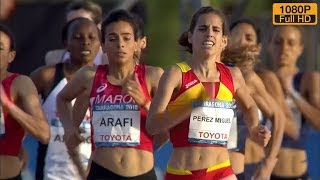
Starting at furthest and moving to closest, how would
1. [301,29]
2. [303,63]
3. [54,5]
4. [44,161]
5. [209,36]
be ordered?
[54,5]
[303,63]
[301,29]
[44,161]
[209,36]

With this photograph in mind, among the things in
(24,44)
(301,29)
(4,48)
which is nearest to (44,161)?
(4,48)

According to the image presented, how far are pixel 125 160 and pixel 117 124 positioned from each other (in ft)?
0.85

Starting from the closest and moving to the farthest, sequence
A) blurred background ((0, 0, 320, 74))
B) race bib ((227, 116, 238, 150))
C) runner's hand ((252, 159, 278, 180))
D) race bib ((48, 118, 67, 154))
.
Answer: runner's hand ((252, 159, 278, 180))
race bib ((227, 116, 238, 150))
race bib ((48, 118, 67, 154))
blurred background ((0, 0, 320, 74))

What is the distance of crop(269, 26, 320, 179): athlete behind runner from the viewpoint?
36.5 feet

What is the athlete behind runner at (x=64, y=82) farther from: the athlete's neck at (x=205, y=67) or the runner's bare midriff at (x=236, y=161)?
the athlete's neck at (x=205, y=67)

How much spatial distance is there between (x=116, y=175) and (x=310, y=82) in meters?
2.74

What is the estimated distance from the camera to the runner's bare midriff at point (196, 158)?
8625mm

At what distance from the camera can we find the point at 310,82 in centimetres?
1120

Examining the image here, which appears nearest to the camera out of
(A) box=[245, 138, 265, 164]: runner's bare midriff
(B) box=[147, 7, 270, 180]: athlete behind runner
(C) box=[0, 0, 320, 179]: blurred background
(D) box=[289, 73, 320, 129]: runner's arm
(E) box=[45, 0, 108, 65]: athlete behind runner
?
(B) box=[147, 7, 270, 180]: athlete behind runner

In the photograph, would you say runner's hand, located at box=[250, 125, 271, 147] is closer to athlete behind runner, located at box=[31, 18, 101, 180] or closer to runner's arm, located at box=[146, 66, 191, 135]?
runner's arm, located at box=[146, 66, 191, 135]

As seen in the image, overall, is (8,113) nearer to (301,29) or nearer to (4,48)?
(4,48)

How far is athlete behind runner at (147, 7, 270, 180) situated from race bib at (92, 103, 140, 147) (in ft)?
1.28

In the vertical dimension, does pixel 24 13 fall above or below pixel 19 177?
above

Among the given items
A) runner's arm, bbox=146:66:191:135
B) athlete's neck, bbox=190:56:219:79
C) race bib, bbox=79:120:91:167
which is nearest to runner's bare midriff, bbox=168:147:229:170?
runner's arm, bbox=146:66:191:135
